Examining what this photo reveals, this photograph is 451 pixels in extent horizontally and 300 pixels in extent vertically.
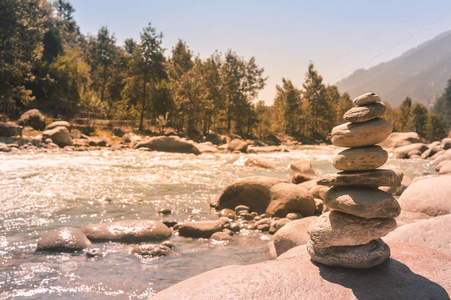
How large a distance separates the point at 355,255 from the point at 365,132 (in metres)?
1.64

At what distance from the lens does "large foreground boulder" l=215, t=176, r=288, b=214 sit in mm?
11430

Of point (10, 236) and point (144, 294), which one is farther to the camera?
point (10, 236)

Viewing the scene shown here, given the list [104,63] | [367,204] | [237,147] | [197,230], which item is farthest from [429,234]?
[104,63]

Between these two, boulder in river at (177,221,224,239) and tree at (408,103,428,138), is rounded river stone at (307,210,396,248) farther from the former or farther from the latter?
tree at (408,103,428,138)

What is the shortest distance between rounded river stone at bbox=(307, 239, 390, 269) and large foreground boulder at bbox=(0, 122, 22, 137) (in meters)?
30.4

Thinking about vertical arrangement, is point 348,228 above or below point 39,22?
below

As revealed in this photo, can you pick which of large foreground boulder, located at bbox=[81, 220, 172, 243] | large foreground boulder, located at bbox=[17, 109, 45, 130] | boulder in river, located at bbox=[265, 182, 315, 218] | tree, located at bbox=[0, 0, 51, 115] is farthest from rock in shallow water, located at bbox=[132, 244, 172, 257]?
Answer: large foreground boulder, located at bbox=[17, 109, 45, 130]

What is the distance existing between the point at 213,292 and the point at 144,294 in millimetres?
1943

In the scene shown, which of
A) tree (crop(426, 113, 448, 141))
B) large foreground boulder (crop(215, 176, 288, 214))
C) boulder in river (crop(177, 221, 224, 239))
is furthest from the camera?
tree (crop(426, 113, 448, 141))

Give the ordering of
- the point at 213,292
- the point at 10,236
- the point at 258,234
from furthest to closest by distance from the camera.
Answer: the point at 258,234 < the point at 10,236 < the point at 213,292

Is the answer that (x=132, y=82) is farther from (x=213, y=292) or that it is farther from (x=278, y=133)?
(x=213, y=292)

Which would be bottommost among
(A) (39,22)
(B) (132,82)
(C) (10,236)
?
(C) (10,236)

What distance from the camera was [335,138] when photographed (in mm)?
4895

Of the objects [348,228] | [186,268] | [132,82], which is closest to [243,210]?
[186,268]
